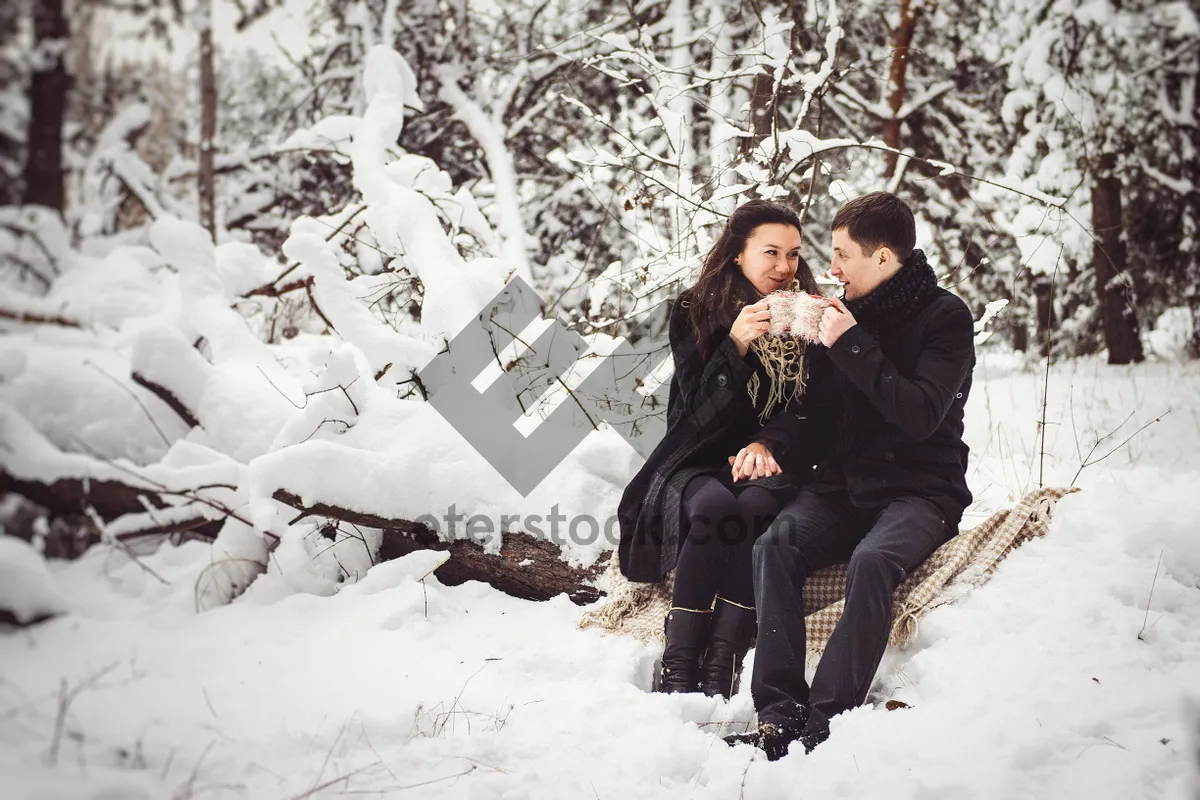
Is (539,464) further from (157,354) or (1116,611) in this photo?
(1116,611)

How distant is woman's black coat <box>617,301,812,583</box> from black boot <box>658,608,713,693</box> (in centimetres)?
25

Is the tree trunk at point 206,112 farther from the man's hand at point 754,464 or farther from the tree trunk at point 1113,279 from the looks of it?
the tree trunk at point 1113,279

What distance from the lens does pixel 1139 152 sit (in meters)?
8.18

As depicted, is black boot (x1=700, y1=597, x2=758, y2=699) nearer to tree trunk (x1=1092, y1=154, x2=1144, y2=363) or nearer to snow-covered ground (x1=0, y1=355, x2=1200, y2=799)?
snow-covered ground (x1=0, y1=355, x2=1200, y2=799)

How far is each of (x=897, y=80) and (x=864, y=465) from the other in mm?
5886

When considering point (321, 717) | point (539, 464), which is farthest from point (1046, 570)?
point (321, 717)

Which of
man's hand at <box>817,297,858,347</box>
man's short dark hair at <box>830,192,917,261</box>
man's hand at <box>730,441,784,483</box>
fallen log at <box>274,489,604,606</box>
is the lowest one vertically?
fallen log at <box>274,489,604,606</box>

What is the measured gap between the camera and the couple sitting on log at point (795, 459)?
95.7 inches

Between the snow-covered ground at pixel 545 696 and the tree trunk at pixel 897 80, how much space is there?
16.5ft

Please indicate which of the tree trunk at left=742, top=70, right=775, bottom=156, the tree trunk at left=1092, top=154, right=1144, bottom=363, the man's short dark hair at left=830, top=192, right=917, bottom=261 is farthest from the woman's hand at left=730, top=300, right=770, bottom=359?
the tree trunk at left=1092, top=154, right=1144, bottom=363

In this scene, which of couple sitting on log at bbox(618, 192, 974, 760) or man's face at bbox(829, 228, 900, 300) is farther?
man's face at bbox(829, 228, 900, 300)

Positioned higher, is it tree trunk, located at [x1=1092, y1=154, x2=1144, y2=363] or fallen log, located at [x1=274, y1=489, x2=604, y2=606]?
tree trunk, located at [x1=1092, y1=154, x2=1144, y2=363]

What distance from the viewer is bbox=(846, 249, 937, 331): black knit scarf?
9.25ft

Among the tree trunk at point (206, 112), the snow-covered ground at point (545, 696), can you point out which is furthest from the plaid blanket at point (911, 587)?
the tree trunk at point (206, 112)
